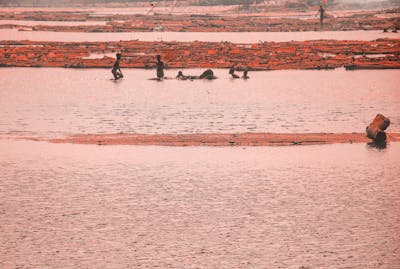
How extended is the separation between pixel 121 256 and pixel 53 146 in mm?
12783

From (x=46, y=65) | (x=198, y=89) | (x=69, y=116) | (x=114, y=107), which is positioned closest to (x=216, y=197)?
(x=69, y=116)

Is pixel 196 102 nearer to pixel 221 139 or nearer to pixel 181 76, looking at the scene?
pixel 221 139

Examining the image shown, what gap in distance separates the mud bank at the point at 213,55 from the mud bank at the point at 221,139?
33700mm

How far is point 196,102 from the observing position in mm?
41969

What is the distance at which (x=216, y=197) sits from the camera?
21297mm

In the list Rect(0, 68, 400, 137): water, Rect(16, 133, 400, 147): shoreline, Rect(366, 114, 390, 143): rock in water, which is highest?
Rect(366, 114, 390, 143): rock in water

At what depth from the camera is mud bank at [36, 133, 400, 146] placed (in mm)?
29219

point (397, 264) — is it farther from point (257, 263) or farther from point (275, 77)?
point (275, 77)

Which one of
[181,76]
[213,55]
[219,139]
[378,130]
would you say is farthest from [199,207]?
[213,55]

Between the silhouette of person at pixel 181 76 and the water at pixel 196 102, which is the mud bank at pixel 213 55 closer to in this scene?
the water at pixel 196 102

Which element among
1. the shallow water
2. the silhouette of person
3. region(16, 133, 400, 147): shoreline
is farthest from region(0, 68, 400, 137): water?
the shallow water

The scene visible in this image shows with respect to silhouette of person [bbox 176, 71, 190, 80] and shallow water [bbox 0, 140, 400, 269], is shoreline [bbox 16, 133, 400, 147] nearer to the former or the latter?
shallow water [bbox 0, 140, 400, 269]

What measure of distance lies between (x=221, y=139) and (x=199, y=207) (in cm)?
980

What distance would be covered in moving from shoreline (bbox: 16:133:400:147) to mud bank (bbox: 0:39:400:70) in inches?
1326
